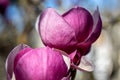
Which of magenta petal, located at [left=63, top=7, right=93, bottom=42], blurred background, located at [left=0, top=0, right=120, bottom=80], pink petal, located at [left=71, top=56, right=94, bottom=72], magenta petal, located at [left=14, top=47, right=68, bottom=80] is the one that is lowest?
blurred background, located at [left=0, top=0, right=120, bottom=80]

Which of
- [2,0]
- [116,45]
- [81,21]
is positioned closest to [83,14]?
[81,21]

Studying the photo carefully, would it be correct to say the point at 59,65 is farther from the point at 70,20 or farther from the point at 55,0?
the point at 55,0

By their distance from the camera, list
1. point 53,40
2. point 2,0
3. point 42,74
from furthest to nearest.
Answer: point 2,0
point 53,40
point 42,74

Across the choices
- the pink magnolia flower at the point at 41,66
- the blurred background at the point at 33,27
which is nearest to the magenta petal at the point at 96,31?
the pink magnolia flower at the point at 41,66

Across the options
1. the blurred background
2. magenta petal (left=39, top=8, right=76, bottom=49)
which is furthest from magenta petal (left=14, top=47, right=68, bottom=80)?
the blurred background

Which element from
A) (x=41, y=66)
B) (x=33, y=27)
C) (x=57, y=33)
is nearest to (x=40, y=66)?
(x=41, y=66)

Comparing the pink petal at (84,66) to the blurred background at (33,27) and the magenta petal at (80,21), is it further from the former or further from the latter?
the blurred background at (33,27)

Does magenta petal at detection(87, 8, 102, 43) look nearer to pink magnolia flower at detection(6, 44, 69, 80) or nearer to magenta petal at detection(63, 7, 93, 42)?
magenta petal at detection(63, 7, 93, 42)
